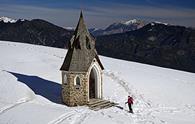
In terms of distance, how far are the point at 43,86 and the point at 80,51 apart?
774 cm

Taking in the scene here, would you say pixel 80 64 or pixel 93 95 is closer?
pixel 80 64

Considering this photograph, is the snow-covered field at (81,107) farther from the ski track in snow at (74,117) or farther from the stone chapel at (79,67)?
the stone chapel at (79,67)

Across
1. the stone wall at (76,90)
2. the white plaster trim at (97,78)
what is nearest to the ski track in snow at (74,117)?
the stone wall at (76,90)

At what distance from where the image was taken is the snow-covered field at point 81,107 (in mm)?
27156

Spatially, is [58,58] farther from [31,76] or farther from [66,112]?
[66,112]

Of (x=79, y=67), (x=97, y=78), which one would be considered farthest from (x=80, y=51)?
(x=97, y=78)

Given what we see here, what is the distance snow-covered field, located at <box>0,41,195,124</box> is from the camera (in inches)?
1069

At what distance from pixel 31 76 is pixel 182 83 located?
19.4 metres

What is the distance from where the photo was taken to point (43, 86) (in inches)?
1444

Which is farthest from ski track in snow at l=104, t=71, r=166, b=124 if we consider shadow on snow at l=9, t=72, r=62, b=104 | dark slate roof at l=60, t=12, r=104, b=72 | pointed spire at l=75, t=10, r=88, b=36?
pointed spire at l=75, t=10, r=88, b=36

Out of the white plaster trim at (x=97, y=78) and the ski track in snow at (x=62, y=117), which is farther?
the white plaster trim at (x=97, y=78)

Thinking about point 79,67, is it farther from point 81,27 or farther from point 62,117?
point 62,117

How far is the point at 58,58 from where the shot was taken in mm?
52625

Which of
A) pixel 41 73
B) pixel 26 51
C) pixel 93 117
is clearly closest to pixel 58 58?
pixel 26 51
